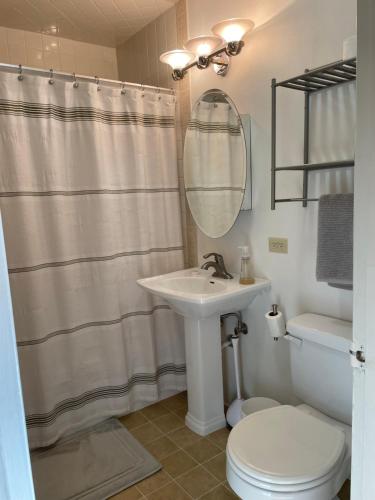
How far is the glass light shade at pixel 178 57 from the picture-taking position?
196 cm

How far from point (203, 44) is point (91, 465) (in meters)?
2.18

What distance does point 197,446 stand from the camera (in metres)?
1.99

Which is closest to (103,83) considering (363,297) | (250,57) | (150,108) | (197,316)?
(150,108)

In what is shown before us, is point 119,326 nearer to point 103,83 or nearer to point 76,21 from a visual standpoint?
point 103,83


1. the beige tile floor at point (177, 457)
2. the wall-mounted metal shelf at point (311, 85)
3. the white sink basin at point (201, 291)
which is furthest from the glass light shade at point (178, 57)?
the beige tile floor at point (177, 457)

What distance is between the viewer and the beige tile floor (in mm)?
1688

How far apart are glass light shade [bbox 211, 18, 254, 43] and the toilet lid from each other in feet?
5.42

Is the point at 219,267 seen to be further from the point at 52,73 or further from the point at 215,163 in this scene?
the point at 52,73

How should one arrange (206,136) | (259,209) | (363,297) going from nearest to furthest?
(363,297) < (259,209) < (206,136)

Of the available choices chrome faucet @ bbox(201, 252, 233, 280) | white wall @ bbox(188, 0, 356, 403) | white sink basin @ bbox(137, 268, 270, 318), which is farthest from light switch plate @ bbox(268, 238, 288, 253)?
chrome faucet @ bbox(201, 252, 233, 280)

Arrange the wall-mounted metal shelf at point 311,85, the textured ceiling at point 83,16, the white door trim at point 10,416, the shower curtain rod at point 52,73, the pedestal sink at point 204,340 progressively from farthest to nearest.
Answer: the textured ceiling at point 83,16 → the pedestal sink at point 204,340 → the shower curtain rod at point 52,73 → the wall-mounted metal shelf at point 311,85 → the white door trim at point 10,416

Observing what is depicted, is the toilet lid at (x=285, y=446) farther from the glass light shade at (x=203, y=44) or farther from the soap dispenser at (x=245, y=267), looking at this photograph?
the glass light shade at (x=203, y=44)

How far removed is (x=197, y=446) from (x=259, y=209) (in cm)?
129

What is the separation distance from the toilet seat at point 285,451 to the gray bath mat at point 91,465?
0.73 m
